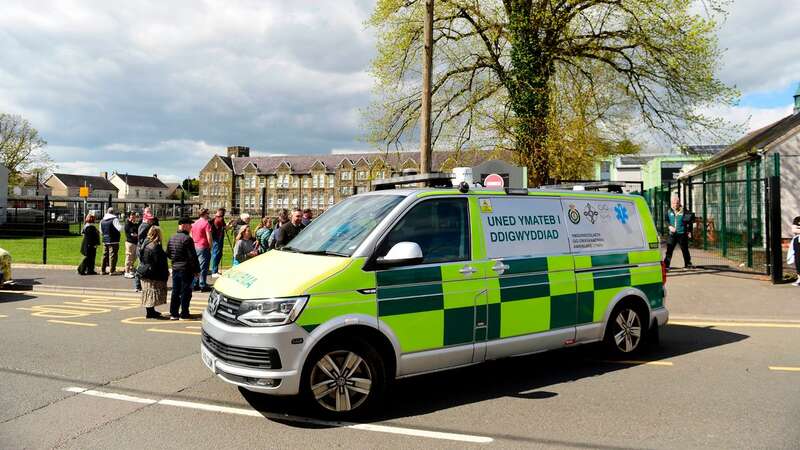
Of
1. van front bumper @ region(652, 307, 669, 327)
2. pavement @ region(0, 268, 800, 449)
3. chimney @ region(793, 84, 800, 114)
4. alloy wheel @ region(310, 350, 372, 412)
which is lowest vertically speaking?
pavement @ region(0, 268, 800, 449)

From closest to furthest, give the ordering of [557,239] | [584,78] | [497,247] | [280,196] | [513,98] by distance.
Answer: [497,247] < [557,239] < [513,98] < [584,78] < [280,196]

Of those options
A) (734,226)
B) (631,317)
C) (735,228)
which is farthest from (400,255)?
(734,226)

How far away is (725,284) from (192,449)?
1118cm

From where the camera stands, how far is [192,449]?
144 inches

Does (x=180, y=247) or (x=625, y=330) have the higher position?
(x=180, y=247)

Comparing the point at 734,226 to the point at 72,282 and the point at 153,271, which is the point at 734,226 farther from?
the point at 72,282

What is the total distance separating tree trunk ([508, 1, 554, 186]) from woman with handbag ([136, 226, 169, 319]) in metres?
11.6

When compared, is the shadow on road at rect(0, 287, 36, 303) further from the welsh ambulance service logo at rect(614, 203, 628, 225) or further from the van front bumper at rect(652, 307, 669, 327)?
the van front bumper at rect(652, 307, 669, 327)

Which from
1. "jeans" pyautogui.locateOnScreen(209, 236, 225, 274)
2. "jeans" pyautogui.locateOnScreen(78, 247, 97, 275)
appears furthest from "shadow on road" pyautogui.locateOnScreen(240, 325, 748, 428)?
"jeans" pyautogui.locateOnScreen(78, 247, 97, 275)

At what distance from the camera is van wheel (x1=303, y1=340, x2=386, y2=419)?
162 inches

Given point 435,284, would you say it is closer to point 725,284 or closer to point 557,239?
point 557,239

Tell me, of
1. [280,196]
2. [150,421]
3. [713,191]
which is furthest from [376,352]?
[280,196]

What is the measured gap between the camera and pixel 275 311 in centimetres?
396

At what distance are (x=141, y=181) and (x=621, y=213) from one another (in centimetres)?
13756
